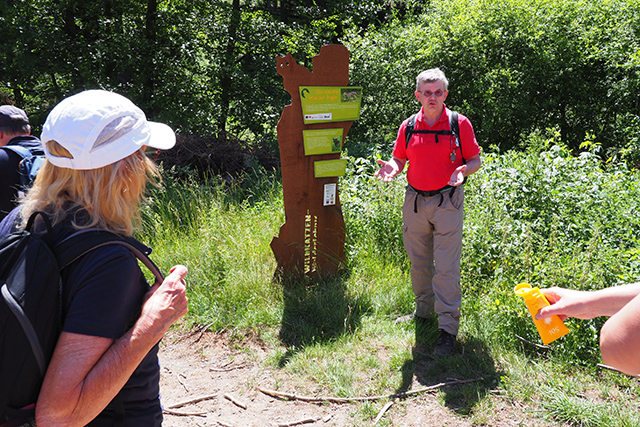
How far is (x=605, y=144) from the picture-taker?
7.96 m

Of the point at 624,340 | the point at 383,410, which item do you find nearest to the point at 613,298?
the point at 624,340

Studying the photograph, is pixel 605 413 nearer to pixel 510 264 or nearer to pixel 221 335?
pixel 510 264

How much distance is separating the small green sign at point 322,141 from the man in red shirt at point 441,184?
0.95 m

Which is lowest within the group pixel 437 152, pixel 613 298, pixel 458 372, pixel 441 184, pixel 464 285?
pixel 458 372

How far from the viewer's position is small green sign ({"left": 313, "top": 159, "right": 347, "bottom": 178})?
15.4 ft

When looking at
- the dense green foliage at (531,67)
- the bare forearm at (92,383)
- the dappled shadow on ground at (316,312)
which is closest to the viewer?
the bare forearm at (92,383)

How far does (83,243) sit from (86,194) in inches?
7.0

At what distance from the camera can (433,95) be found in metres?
3.71

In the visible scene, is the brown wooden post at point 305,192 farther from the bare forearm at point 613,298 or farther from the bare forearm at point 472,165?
the bare forearm at point 613,298

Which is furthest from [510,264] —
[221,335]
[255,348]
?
[221,335]

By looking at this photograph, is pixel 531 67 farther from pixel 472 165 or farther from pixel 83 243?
pixel 83 243

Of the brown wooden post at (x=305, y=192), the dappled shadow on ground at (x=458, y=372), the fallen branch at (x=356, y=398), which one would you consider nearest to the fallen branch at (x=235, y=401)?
the fallen branch at (x=356, y=398)

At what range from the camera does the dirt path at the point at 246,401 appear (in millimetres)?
3178

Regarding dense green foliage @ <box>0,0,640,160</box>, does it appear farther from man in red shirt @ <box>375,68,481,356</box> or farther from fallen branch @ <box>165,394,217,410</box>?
fallen branch @ <box>165,394,217,410</box>
